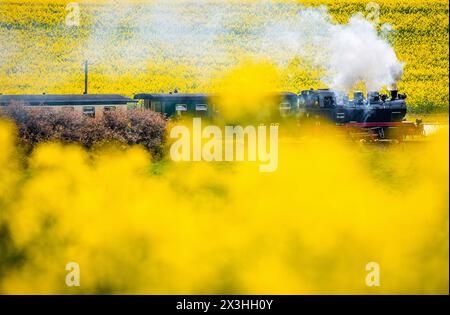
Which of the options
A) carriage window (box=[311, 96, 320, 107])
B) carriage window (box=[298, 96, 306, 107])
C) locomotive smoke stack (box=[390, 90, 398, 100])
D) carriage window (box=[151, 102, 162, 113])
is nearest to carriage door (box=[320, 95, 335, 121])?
carriage window (box=[311, 96, 320, 107])

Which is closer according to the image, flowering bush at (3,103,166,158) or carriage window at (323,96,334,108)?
flowering bush at (3,103,166,158)

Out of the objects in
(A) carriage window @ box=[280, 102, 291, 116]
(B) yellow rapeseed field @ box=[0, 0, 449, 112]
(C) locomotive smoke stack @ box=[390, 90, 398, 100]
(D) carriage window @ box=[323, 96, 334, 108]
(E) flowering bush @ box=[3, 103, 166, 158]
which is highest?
(B) yellow rapeseed field @ box=[0, 0, 449, 112]

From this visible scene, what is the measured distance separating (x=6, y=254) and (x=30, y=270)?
427 mm

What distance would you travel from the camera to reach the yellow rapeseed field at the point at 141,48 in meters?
10.5

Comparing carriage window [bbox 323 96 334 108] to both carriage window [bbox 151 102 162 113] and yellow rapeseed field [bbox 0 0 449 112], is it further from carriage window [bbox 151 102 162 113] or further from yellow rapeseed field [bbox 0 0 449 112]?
carriage window [bbox 151 102 162 113]

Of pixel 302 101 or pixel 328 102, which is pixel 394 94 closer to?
pixel 328 102

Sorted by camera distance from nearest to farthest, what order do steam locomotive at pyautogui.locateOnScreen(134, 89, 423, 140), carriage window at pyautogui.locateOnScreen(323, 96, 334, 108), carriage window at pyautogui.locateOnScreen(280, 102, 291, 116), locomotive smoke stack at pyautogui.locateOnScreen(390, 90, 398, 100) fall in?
steam locomotive at pyautogui.locateOnScreen(134, 89, 423, 140) < carriage window at pyautogui.locateOnScreen(280, 102, 291, 116) < carriage window at pyautogui.locateOnScreen(323, 96, 334, 108) < locomotive smoke stack at pyautogui.locateOnScreen(390, 90, 398, 100)

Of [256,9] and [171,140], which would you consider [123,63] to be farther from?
[171,140]

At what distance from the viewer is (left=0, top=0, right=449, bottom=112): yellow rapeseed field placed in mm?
10500

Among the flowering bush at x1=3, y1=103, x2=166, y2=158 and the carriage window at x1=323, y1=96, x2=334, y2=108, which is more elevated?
the carriage window at x1=323, y1=96, x2=334, y2=108

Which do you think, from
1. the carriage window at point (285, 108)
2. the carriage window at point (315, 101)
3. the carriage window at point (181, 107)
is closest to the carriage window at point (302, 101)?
the carriage window at point (315, 101)

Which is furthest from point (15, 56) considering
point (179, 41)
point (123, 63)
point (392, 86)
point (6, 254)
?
point (392, 86)

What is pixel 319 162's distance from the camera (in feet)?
23.5

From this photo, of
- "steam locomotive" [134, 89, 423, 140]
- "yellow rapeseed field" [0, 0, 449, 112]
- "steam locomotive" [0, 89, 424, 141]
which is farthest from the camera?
"steam locomotive" [134, 89, 423, 140]
